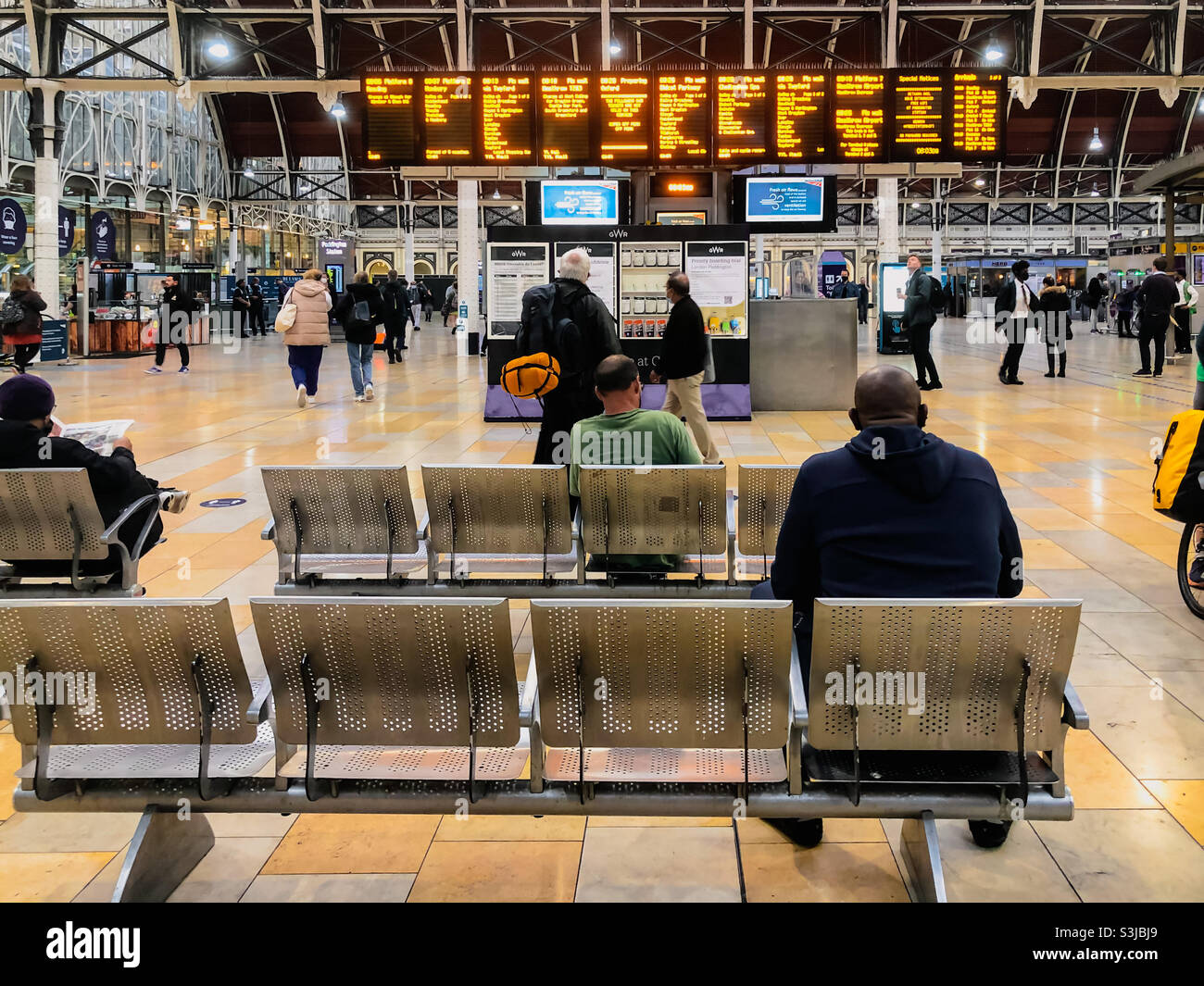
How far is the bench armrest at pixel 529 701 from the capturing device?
9.57 ft

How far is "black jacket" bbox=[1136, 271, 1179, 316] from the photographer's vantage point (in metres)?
18.2

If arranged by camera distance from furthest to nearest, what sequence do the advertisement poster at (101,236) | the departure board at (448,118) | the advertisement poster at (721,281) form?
1. the advertisement poster at (101,236)
2. the advertisement poster at (721,281)
3. the departure board at (448,118)

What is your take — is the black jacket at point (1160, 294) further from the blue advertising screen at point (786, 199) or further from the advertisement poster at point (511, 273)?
the advertisement poster at point (511, 273)

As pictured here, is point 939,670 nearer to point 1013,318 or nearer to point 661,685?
point 661,685

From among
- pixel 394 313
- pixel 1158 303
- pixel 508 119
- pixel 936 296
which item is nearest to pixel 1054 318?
pixel 1158 303

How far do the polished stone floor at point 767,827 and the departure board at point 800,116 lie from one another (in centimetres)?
400

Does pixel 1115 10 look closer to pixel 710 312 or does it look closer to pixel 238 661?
pixel 710 312

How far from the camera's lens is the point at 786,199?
659 inches

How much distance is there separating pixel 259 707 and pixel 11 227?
20236 mm

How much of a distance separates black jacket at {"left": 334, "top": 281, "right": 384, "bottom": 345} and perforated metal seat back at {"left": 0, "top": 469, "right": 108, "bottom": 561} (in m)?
10.6

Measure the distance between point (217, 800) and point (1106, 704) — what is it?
11.3 feet

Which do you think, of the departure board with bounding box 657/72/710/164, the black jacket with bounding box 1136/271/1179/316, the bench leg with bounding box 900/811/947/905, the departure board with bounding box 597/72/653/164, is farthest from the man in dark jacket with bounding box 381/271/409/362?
the bench leg with bounding box 900/811/947/905

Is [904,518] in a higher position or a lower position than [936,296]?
lower

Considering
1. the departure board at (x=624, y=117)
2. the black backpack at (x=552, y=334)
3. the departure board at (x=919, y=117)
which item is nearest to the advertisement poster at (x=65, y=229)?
the departure board at (x=624, y=117)
